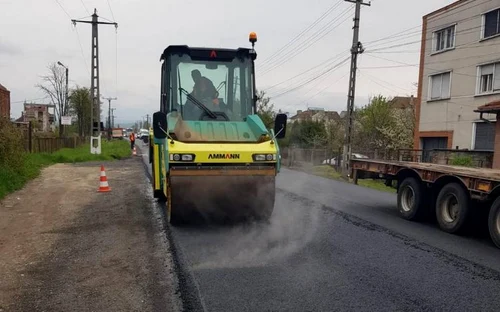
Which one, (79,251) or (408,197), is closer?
(79,251)

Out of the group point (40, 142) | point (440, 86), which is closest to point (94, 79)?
point (40, 142)

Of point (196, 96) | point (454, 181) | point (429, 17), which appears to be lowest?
point (454, 181)

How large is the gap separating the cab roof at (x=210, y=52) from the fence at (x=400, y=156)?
9.89 meters

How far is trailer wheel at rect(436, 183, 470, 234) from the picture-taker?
22.9 ft

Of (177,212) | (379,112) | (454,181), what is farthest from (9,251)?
(379,112)

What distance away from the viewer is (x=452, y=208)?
746cm

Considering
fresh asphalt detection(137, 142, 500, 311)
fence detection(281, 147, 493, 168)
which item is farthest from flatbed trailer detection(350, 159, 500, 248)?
fence detection(281, 147, 493, 168)

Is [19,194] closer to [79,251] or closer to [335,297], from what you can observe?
[79,251]

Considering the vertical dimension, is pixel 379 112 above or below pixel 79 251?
above

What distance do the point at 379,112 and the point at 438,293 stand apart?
39025mm

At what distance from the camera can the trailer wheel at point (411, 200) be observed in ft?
26.9

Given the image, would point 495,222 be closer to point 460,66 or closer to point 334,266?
point 334,266

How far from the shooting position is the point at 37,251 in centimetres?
609

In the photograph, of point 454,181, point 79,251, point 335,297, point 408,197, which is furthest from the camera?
point 408,197
